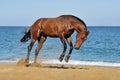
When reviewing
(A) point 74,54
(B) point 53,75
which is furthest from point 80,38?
(A) point 74,54

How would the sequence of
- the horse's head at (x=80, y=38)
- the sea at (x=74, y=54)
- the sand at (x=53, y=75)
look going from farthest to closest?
the sea at (x=74, y=54) → the horse's head at (x=80, y=38) → the sand at (x=53, y=75)

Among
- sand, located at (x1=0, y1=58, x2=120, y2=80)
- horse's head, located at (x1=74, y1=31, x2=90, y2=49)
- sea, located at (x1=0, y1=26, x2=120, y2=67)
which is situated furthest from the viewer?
sea, located at (x1=0, y1=26, x2=120, y2=67)

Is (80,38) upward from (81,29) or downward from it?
downward

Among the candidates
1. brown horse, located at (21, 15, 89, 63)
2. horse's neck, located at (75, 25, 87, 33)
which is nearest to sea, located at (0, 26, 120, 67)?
brown horse, located at (21, 15, 89, 63)

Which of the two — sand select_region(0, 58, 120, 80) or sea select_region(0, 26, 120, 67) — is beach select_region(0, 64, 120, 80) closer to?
sand select_region(0, 58, 120, 80)

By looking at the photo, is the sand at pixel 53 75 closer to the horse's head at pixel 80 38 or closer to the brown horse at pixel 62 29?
the horse's head at pixel 80 38

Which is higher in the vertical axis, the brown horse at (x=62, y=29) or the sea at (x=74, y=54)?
the brown horse at (x=62, y=29)

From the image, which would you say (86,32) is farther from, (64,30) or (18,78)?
(18,78)

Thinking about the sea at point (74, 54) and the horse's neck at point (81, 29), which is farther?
the sea at point (74, 54)

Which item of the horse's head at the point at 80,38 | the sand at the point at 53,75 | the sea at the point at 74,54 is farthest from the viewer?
the sea at the point at 74,54

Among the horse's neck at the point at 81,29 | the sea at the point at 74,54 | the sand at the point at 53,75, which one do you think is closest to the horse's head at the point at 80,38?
the horse's neck at the point at 81,29

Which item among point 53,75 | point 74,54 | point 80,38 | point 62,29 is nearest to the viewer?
point 53,75

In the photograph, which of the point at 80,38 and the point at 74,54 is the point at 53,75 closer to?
the point at 80,38

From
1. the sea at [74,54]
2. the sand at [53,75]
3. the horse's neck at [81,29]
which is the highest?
the horse's neck at [81,29]
